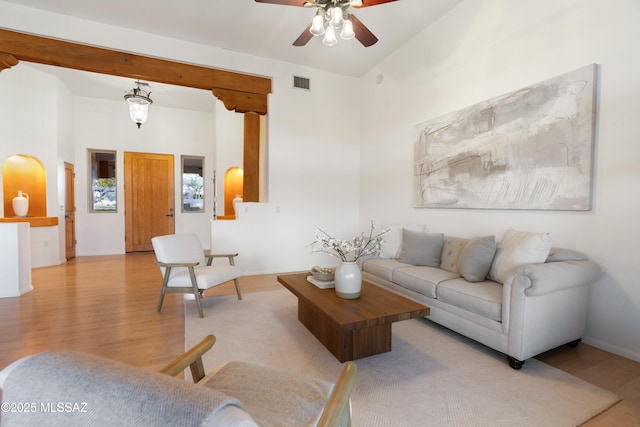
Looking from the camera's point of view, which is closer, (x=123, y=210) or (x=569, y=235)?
(x=569, y=235)

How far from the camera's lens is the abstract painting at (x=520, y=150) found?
97.5 inches

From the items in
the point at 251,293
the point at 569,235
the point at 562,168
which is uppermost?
the point at 562,168

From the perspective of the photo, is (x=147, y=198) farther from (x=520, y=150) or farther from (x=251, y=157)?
(x=520, y=150)

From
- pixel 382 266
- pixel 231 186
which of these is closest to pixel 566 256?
pixel 382 266

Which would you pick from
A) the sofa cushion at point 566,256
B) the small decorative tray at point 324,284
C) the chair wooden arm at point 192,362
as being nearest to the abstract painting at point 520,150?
the sofa cushion at point 566,256

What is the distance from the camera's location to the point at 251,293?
3896 millimetres

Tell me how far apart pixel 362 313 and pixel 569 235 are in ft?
6.67

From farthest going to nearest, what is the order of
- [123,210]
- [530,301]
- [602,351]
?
[123,210], [602,351], [530,301]

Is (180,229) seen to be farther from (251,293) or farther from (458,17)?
(458,17)

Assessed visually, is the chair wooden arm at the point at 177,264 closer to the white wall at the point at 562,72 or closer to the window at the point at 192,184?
the white wall at the point at 562,72

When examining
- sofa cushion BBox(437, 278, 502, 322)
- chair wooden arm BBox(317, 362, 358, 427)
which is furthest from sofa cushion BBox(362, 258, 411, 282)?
chair wooden arm BBox(317, 362, 358, 427)

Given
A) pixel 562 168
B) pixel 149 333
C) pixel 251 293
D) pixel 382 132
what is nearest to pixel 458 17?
pixel 382 132

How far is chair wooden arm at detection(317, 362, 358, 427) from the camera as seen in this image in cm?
87

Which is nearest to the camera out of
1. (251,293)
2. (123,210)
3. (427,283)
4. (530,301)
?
(530,301)
